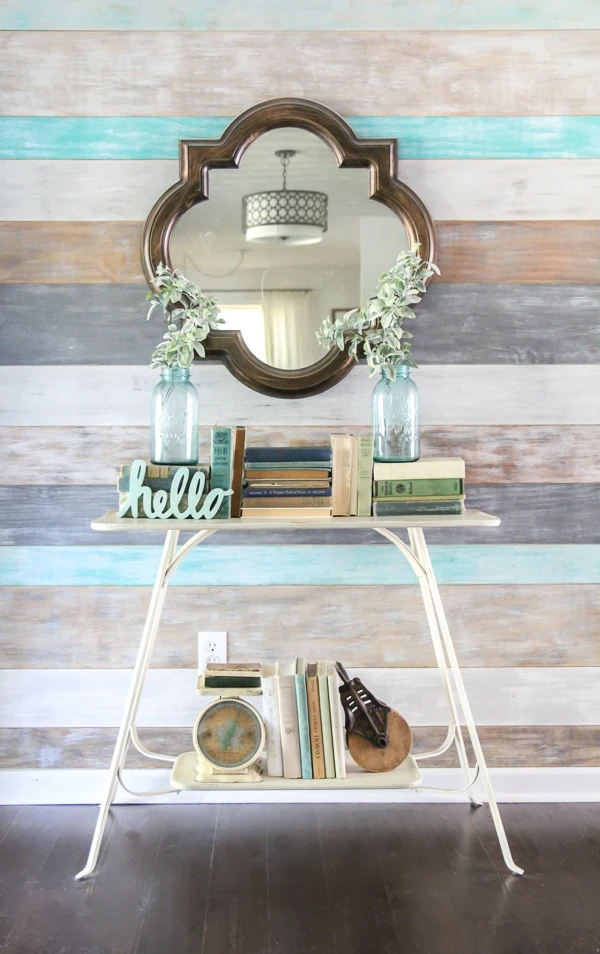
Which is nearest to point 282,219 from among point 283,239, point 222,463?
point 283,239

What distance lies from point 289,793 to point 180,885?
0.46 metres

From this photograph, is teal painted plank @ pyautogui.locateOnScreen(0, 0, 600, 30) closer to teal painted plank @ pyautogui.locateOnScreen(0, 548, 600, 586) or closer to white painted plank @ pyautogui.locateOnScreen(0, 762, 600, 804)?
teal painted plank @ pyautogui.locateOnScreen(0, 548, 600, 586)

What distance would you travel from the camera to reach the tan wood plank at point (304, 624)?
2246mm

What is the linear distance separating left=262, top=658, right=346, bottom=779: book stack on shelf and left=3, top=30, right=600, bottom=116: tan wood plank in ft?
4.44

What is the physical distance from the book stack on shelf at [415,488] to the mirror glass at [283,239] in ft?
1.56

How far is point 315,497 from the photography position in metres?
1.92

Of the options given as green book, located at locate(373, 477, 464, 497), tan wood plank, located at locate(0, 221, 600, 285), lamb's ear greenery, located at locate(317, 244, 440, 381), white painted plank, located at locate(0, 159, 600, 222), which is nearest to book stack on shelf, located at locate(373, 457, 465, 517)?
green book, located at locate(373, 477, 464, 497)

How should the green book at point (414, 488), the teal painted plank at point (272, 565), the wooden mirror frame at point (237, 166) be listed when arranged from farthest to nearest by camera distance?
1. the teal painted plank at point (272, 565)
2. the wooden mirror frame at point (237, 166)
3. the green book at point (414, 488)

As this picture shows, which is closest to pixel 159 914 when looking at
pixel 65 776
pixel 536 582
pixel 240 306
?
pixel 65 776

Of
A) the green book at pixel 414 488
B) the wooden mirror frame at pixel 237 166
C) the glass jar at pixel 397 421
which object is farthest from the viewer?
the wooden mirror frame at pixel 237 166

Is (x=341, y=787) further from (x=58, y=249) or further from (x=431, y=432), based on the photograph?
(x=58, y=249)

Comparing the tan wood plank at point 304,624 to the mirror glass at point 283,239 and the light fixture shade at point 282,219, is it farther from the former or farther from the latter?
the light fixture shade at point 282,219

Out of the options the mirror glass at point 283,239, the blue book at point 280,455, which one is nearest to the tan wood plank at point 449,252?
the mirror glass at point 283,239

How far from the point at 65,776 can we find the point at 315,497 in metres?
0.99
